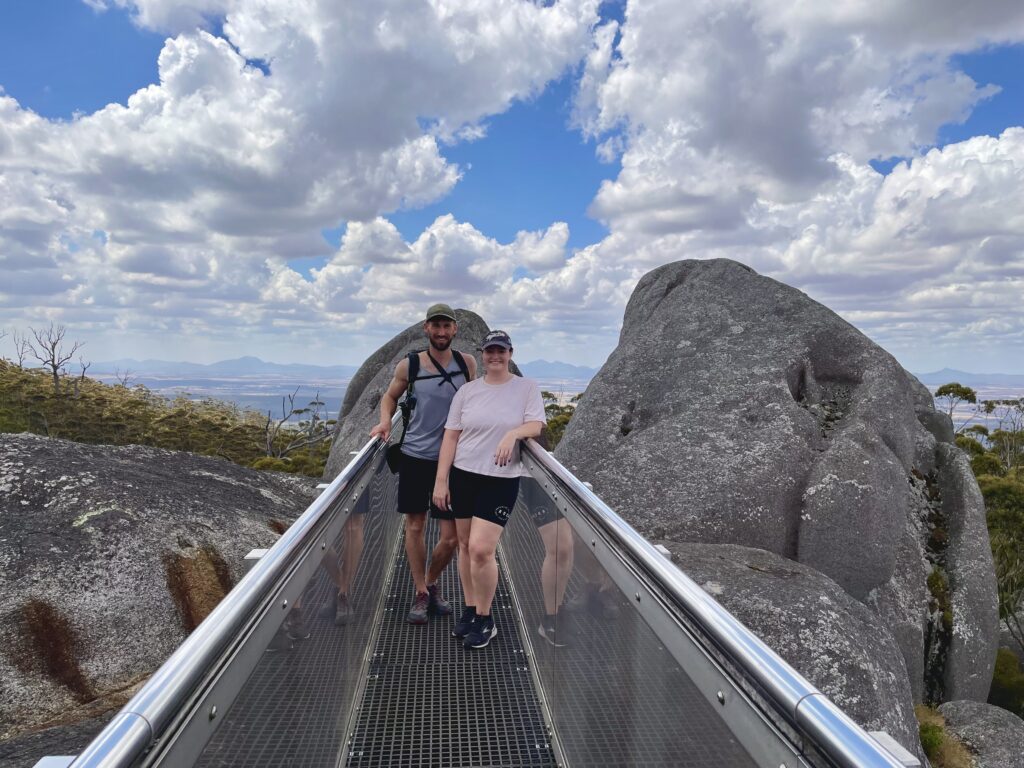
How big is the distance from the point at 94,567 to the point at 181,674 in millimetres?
4397

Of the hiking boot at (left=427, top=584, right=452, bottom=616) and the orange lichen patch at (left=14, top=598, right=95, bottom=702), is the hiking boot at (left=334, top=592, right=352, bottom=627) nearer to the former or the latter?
the hiking boot at (left=427, top=584, right=452, bottom=616)

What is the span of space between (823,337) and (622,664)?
9.11 meters

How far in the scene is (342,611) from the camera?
3.35 m

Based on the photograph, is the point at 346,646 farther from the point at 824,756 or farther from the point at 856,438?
the point at 856,438

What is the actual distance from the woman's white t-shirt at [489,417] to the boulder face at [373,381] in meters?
8.26

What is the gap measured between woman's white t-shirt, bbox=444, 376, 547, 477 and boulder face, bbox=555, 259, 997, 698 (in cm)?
458

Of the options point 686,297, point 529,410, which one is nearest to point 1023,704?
point 686,297

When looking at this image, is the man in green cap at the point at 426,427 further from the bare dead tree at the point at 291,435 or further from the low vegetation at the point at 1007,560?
the bare dead tree at the point at 291,435

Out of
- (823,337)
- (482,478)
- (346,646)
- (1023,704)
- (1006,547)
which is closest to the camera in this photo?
(346,646)

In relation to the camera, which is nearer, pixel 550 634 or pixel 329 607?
pixel 329 607

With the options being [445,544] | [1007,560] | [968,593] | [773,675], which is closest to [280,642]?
[773,675]

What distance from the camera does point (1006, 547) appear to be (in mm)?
23594

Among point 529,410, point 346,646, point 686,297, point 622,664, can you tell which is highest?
point 686,297

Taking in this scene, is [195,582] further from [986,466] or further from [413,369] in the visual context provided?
[986,466]
